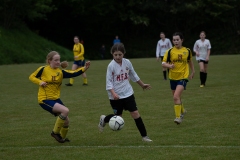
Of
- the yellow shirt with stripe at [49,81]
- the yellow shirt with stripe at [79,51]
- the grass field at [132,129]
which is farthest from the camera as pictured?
the yellow shirt with stripe at [79,51]

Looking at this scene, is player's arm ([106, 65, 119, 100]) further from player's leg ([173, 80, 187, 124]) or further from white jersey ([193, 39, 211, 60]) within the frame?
white jersey ([193, 39, 211, 60])

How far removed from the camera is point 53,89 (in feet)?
28.1

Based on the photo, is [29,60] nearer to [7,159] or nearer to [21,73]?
[21,73]

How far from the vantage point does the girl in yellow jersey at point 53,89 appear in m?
8.43

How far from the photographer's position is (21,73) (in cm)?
2652

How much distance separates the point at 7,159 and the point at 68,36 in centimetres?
4955

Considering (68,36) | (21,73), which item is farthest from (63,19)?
(21,73)

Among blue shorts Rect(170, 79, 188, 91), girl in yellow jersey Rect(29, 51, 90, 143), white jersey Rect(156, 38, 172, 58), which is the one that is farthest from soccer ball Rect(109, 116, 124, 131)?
white jersey Rect(156, 38, 172, 58)

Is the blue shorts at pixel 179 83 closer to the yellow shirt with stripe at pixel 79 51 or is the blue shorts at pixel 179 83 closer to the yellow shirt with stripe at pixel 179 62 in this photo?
the yellow shirt with stripe at pixel 179 62

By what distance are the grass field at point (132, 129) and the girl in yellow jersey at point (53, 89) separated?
26 cm

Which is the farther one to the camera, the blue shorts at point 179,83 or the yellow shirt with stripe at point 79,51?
the yellow shirt with stripe at point 79,51

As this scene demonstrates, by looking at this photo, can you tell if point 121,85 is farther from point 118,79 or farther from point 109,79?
point 109,79

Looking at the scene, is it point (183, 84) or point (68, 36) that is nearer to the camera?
point (183, 84)

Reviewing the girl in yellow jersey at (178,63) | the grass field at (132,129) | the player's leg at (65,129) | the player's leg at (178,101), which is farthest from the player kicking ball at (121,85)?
the girl in yellow jersey at (178,63)
